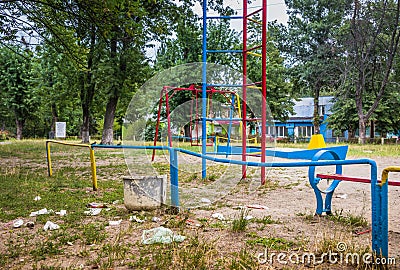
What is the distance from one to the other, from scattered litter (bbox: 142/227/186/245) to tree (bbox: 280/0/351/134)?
30553 millimetres

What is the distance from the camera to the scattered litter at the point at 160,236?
3.54m

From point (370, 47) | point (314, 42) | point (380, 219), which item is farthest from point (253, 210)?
point (314, 42)

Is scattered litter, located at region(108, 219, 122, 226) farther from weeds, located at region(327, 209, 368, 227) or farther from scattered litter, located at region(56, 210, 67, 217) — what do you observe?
weeds, located at region(327, 209, 368, 227)

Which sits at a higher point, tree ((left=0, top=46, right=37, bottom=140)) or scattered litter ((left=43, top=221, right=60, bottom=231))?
tree ((left=0, top=46, right=37, bottom=140))

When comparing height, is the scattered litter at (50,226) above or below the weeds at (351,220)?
below

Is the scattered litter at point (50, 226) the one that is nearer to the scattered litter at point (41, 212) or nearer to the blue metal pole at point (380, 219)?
the scattered litter at point (41, 212)

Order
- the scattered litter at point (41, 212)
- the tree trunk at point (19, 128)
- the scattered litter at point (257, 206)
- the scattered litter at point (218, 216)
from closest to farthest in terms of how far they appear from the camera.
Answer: the scattered litter at point (218, 216), the scattered litter at point (41, 212), the scattered litter at point (257, 206), the tree trunk at point (19, 128)

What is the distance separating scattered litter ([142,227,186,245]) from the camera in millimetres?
3539

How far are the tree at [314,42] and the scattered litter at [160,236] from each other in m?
30.6

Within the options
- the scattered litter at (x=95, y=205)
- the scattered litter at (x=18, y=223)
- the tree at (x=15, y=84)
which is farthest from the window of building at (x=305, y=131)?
the scattered litter at (x=18, y=223)

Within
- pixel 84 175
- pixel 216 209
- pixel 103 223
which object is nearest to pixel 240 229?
pixel 216 209

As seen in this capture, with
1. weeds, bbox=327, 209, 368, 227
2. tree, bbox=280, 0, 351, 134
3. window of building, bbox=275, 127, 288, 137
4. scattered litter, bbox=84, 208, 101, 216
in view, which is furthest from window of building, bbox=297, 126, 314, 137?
scattered litter, bbox=84, 208, 101, 216

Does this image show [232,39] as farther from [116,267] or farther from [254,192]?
[116,267]

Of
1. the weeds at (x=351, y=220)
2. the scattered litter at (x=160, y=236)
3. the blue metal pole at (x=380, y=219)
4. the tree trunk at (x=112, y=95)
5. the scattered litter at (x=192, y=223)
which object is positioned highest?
the tree trunk at (x=112, y=95)
